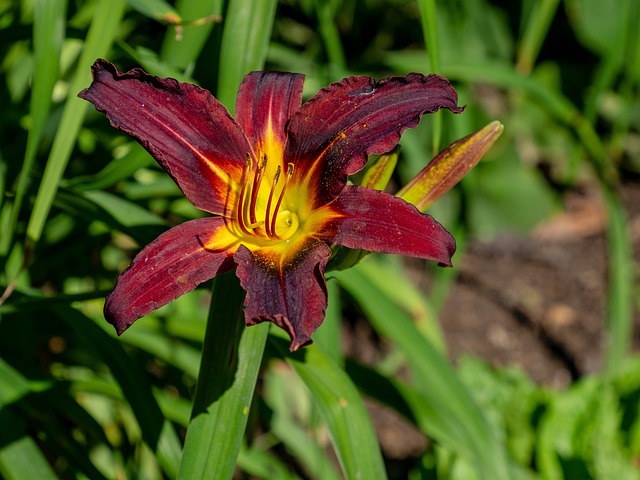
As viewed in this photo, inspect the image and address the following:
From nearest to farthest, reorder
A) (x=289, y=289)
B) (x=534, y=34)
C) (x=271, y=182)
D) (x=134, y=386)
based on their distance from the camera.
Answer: (x=289, y=289) → (x=271, y=182) → (x=134, y=386) → (x=534, y=34)

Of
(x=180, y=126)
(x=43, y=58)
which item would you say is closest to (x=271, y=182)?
(x=180, y=126)

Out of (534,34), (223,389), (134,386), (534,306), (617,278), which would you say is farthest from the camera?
(534,306)

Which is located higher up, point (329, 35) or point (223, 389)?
point (329, 35)

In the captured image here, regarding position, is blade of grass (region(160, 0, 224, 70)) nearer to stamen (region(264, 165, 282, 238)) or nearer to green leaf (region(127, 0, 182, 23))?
green leaf (region(127, 0, 182, 23))

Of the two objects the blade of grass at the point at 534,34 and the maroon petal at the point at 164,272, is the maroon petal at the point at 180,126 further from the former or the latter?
the blade of grass at the point at 534,34

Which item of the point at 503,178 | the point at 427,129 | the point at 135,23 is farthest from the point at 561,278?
the point at 135,23

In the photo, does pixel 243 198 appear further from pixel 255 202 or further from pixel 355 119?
pixel 355 119

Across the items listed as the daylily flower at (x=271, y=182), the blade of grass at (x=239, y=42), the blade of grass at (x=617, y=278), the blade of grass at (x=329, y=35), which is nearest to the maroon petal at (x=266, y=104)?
the daylily flower at (x=271, y=182)
